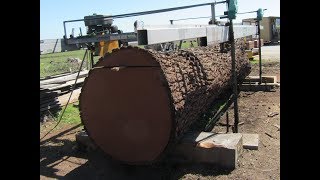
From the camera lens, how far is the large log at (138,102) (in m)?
4.36

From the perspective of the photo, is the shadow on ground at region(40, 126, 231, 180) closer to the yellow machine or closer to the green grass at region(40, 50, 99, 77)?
the yellow machine

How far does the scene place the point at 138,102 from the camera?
176 inches

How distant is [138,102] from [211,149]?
3.71 feet

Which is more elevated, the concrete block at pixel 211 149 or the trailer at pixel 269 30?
the trailer at pixel 269 30

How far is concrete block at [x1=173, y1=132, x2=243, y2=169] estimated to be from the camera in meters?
4.55

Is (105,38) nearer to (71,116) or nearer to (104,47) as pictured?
(104,47)

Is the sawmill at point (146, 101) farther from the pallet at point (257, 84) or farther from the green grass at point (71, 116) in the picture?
the pallet at point (257, 84)

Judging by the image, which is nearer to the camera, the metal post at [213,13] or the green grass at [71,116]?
the metal post at [213,13]

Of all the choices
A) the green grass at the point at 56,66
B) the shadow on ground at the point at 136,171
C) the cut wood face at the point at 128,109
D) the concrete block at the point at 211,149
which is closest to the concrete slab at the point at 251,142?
the concrete block at the point at 211,149

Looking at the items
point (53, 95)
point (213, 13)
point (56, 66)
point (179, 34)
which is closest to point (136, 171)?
point (179, 34)

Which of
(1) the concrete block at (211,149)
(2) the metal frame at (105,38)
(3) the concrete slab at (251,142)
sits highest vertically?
(2) the metal frame at (105,38)

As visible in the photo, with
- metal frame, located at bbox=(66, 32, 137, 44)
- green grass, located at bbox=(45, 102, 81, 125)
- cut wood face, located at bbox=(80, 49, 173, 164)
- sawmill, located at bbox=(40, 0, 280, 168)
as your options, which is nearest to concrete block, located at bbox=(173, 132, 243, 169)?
sawmill, located at bbox=(40, 0, 280, 168)

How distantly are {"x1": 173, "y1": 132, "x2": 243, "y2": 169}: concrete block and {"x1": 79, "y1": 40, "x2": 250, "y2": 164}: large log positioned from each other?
0.22 meters
